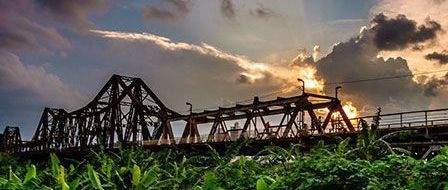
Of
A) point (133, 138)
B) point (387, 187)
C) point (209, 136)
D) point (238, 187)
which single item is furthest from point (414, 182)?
point (133, 138)

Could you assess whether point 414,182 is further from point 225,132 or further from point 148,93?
point 148,93

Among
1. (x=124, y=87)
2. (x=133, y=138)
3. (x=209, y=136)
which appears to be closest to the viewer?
(x=209, y=136)

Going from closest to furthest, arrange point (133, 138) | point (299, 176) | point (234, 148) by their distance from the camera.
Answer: point (299, 176) < point (234, 148) < point (133, 138)

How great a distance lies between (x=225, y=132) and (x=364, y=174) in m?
48.5

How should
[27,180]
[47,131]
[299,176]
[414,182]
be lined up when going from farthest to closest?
[47,131] → [299,176] → [414,182] → [27,180]

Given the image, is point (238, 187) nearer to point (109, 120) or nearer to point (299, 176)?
point (299, 176)

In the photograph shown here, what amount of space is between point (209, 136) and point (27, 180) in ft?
162

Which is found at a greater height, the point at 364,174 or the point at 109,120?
the point at 109,120

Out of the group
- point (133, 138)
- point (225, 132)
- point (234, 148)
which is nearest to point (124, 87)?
point (133, 138)

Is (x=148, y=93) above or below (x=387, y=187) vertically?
above

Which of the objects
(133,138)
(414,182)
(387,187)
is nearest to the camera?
(414,182)

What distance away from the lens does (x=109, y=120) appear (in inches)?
3100

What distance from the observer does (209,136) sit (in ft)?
185

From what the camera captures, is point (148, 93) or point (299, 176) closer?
point (299, 176)
